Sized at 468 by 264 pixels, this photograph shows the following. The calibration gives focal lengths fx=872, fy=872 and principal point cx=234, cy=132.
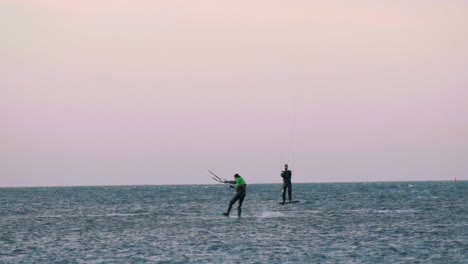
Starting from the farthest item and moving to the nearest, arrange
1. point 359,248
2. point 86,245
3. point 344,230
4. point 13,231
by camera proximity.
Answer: point 13,231
point 344,230
point 86,245
point 359,248

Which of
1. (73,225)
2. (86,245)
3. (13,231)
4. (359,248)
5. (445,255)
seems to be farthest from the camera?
(73,225)

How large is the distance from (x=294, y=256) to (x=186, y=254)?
382cm

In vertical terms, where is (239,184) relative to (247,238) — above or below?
above

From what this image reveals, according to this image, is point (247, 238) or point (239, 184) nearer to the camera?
point (247, 238)

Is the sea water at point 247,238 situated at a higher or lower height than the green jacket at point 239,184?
lower

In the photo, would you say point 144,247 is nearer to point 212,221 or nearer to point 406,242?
point 406,242

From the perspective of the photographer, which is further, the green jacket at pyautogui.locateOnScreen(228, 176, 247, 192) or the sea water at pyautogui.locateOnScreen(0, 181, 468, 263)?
the green jacket at pyautogui.locateOnScreen(228, 176, 247, 192)

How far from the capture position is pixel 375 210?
54719 mm

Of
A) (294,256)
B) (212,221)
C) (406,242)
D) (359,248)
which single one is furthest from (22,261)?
(212,221)

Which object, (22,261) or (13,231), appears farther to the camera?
(13,231)

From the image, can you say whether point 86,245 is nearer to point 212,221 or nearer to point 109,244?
point 109,244

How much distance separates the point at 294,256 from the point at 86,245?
30.0ft

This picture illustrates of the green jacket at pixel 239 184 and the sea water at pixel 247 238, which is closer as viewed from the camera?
the sea water at pixel 247 238

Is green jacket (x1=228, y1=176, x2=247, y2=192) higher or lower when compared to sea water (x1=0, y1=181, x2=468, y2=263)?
higher
